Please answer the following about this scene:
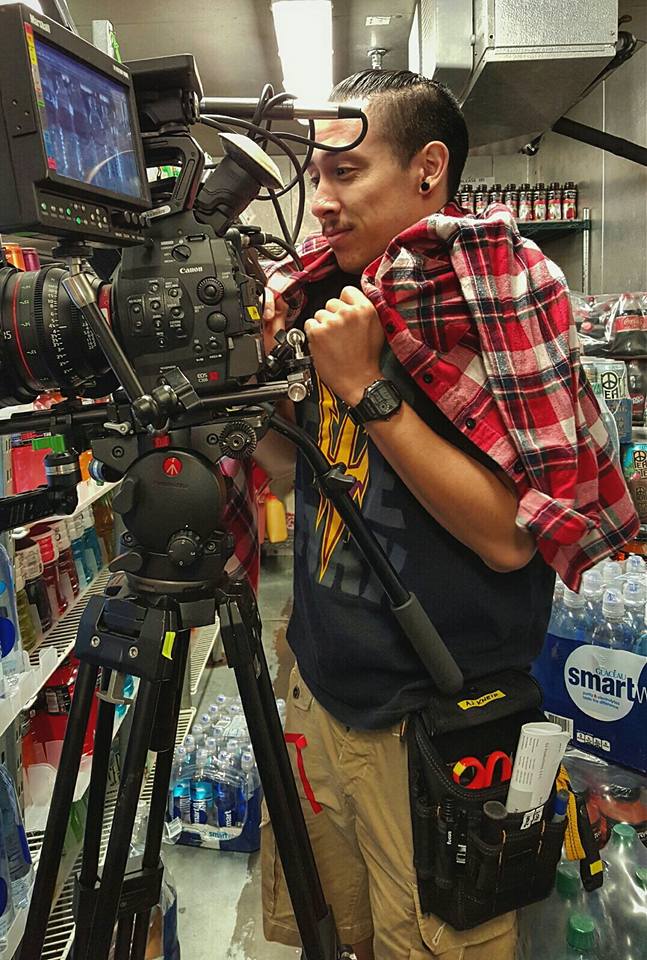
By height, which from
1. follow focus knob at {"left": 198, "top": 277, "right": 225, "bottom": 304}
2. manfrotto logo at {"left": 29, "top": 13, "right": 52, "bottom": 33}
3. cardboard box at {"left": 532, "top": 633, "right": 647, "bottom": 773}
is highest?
manfrotto logo at {"left": 29, "top": 13, "right": 52, "bottom": 33}

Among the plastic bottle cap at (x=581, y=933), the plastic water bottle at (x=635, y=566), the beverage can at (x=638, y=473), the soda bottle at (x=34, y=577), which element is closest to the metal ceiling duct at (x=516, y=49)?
the beverage can at (x=638, y=473)

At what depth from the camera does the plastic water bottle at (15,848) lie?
1143mm

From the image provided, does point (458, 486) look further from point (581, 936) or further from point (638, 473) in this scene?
point (638, 473)

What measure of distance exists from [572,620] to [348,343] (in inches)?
48.0

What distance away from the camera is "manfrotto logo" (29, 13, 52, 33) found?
0.59m

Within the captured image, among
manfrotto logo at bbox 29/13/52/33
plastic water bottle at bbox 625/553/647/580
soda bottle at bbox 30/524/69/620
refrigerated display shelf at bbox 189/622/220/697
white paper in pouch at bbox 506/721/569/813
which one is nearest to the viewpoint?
manfrotto logo at bbox 29/13/52/33

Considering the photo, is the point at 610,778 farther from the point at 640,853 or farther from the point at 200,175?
the point at 200,175

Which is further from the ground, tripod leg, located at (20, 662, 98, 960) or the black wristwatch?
the black wristwatch

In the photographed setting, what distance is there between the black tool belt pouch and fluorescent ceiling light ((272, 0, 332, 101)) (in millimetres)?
2364

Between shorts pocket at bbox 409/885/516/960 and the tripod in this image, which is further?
shorts pocket at bbox 409/885/516/960

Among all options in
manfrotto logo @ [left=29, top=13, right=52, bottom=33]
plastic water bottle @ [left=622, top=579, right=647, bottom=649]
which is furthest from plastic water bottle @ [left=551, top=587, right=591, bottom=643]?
manfrotto logo @ [left=29, top=13, right=52, bottom=33]

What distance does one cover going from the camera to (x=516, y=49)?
7.84 feet

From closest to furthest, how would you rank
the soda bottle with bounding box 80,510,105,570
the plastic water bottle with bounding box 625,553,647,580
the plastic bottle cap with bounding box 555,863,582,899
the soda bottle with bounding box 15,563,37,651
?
1. the plastic bottle cap with bounding box 555,863,582,899
2. the soda bottle with bounding box 15,563,37,651
3. the plastic water bottle with bounding box 625,553,647,580
4. the soda bottle with bounding box 80,510,105,570

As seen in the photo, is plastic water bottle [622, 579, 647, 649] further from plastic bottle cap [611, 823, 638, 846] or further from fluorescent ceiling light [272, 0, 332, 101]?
fluorescent ceiling light [272, 0, 332, 101]
